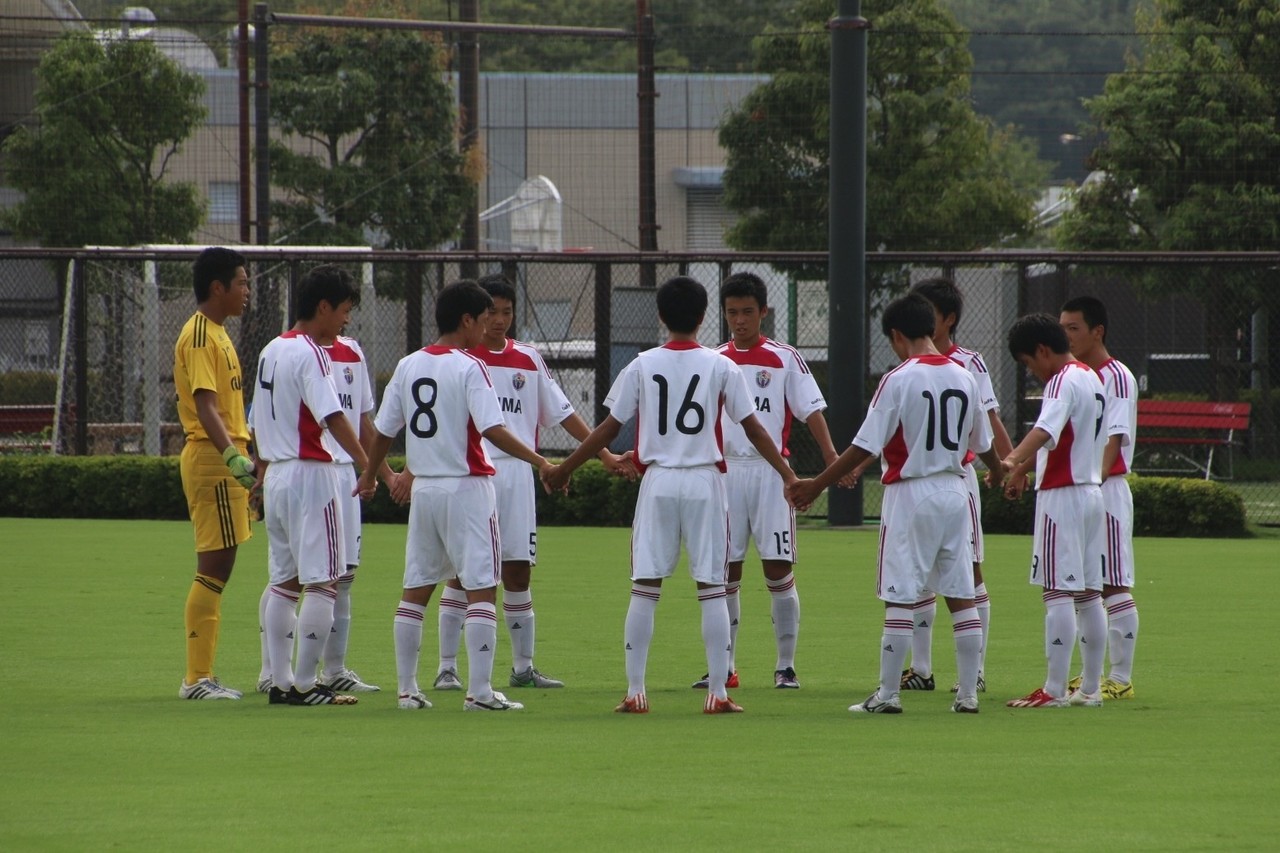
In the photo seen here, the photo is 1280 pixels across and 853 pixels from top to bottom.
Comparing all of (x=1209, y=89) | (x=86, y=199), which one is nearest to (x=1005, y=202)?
(x=1209, y=89)

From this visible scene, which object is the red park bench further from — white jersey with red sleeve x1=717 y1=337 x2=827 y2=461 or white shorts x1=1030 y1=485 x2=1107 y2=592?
white shorts x1=1030 y1=485 x2=1107 y2=592

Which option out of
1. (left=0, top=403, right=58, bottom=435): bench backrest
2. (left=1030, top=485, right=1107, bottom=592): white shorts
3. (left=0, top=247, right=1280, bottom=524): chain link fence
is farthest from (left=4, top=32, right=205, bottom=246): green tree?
(left=1030, top=485, right=1107, bottom=592): white shorts

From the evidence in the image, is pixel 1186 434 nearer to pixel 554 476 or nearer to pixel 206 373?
pixel 554 476

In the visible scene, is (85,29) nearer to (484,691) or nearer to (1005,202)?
(1005,202)

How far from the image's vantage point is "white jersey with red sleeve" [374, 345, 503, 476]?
7.28 meters

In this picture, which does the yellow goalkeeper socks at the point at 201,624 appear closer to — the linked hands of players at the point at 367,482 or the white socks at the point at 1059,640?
the linked hands of players at the point at 367,482

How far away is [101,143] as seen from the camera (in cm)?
2697

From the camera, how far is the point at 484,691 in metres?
7.25

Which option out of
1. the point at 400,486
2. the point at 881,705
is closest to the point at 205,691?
the point at 400,486

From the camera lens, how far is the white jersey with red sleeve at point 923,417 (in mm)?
7129

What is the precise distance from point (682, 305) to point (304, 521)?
2001 mm

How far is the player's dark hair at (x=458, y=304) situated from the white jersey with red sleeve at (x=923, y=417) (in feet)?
6.14

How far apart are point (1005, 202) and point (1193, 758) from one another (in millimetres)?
22594

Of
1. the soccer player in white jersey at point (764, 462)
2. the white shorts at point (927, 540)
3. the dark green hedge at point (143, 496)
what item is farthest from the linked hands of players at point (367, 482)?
the dark green hedge at point (143, 496)
